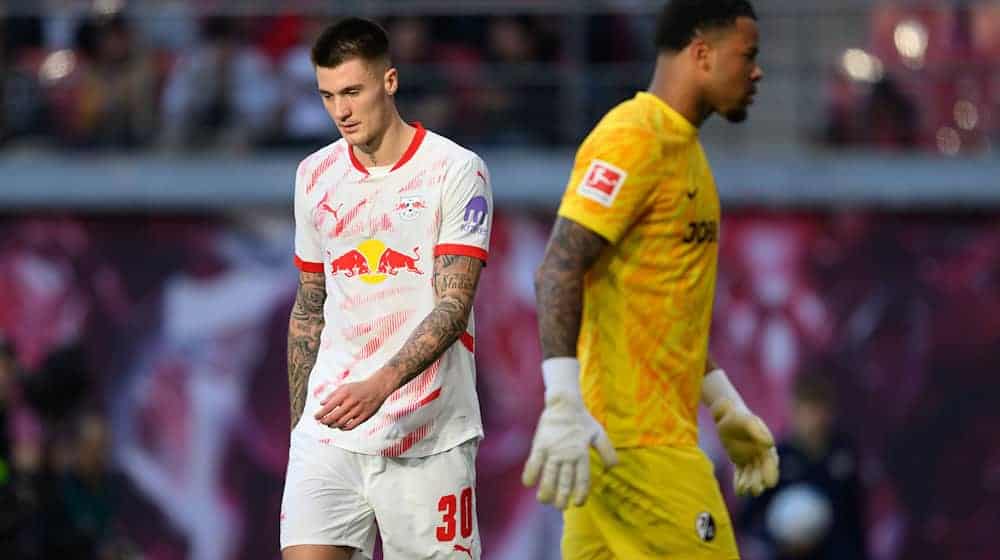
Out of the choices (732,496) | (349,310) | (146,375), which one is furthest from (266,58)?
(349,310)

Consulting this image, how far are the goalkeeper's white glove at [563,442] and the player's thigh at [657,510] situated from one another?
0.31 m

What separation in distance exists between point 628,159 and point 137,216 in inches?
356

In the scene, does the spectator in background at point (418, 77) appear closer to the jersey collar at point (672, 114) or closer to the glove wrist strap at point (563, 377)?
the jersey collar at point (672, 114)

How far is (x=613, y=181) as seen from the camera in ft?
20.3

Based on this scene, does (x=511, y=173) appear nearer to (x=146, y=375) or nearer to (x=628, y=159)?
(x=146, y=375)

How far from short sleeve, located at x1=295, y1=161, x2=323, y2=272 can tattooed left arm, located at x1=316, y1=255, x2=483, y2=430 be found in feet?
1.55

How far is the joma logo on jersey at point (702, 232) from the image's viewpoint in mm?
6414

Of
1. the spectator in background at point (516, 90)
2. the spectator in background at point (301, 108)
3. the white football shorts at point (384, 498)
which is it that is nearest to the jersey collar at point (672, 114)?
the white football shorts at point (384, 498)

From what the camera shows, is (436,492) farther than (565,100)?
No

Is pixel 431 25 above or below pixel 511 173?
above

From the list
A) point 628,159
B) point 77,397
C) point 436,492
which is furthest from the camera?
point 77,397

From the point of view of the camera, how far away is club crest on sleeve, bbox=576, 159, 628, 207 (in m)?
6.16

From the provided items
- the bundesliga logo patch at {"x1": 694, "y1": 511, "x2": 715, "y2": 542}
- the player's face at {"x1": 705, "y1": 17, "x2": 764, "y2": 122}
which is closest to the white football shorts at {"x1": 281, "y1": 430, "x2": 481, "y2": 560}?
the bundesliga logo patch at {"x1": 694, "y1": 511, "x2": 715, "y2": 542}

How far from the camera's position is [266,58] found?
14547 mm
